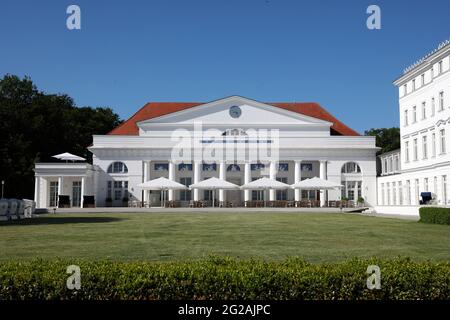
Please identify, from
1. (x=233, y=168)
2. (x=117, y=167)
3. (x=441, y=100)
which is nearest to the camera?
(x=441, y=100)

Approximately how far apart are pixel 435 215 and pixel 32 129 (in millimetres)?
47168

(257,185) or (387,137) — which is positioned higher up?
(387,137)

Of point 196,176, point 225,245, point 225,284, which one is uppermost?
point 196,176

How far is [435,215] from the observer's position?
2423 centimetres

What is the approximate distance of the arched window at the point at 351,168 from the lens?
169ft

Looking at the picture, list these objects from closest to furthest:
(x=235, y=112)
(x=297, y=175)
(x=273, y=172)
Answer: (x=297, y=175) < (x=273, y=172) < (x=235, y=112)

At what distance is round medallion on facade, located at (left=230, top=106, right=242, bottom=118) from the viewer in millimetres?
52562

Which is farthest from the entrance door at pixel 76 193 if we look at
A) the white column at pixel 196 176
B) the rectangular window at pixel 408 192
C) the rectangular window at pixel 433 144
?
the rectangular window at pixel 433 144

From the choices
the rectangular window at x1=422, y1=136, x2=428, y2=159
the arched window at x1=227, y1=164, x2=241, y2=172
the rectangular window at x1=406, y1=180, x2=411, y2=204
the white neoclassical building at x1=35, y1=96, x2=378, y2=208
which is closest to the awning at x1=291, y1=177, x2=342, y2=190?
the white neoclassical building at x1=35, y1=96, x2=378, y2=208

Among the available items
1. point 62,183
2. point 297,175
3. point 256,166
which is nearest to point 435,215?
point 297,175

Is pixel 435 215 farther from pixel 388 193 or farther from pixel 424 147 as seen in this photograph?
pixel 388 193

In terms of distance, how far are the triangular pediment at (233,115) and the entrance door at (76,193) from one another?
8854 mm

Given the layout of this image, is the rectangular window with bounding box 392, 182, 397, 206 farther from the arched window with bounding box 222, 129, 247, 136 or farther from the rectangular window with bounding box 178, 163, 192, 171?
the rectangular window with bounding box 178, 163, 192, 171
